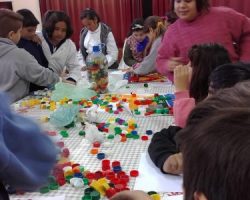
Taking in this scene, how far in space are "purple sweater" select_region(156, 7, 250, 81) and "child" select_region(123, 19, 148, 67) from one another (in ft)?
3.81

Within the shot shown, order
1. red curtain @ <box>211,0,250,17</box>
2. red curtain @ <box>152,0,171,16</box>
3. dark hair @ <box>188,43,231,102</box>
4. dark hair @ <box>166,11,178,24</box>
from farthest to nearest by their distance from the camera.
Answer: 1. red curtain @ <box>152,0,171,16</box>
2. red curtain @ <box>211,0,250,17</box>
3. dark hair @ <box>166,11,178,24</box>
4. dark hair @ <box>188,43,231,102</box>

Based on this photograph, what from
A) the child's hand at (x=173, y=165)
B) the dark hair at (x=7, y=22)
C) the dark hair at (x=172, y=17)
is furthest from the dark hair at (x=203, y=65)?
the dark hair at (x=7, y=22)

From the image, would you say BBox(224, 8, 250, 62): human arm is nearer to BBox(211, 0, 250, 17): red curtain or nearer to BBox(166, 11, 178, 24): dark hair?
BBox(166, 11, 178, 24): dark hair

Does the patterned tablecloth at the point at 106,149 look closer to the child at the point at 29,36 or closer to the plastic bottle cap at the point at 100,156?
the plastic bottle cap at the point at 100,156

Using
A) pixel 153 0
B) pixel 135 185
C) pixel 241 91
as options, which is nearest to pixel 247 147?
pixel 241 91

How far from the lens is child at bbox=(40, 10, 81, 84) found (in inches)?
84.4

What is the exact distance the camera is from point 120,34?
162 inches

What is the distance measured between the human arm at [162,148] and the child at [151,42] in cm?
112

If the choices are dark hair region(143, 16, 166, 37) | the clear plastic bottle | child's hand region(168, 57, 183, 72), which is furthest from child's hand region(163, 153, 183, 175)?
dark hair region(143, 16, 166, 37)

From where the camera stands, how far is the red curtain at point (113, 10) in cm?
399

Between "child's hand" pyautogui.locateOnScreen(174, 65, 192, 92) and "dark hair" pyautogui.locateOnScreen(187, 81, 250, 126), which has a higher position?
"dark hair" pyautogui.locateOnScreen(187, 81, 250, 126)

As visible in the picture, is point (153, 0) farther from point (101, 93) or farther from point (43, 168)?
point (43, 168)

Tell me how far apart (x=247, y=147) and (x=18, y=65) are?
5.25ft

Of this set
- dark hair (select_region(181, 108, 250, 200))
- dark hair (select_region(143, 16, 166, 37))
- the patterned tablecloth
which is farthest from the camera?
dark hair (select_region(143, 16, 166, 37))
